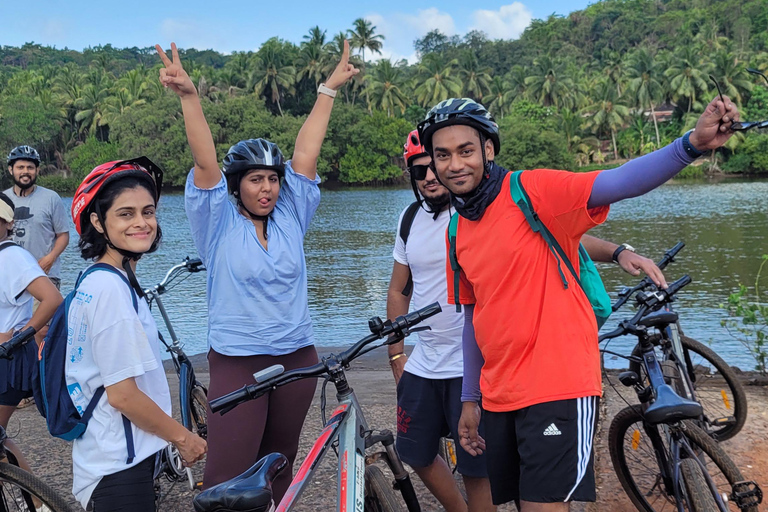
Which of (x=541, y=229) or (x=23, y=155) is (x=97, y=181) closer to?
(x=541, y=229)

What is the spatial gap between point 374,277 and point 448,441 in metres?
14.6

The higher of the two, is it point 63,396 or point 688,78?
point 688,78

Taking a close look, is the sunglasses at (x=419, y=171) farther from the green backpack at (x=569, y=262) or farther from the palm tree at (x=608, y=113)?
the palm tree at (x=608, y=113)

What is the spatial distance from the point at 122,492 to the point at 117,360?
49 centimetres

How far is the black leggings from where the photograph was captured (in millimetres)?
2699

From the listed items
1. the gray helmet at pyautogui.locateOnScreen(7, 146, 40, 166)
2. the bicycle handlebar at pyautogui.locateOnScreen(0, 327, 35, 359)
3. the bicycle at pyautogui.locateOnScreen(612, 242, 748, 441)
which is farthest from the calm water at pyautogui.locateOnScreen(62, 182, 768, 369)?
the bicycle handlebar at pyautogui.locateOnScreen(0, 327, 35, 359)

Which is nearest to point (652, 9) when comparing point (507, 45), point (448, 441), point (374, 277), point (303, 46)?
point (507, 45)

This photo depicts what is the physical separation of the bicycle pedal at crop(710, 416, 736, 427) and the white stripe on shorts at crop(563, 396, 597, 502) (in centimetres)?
281

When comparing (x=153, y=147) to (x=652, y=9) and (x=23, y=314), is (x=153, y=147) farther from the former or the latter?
(x=652, y=9)

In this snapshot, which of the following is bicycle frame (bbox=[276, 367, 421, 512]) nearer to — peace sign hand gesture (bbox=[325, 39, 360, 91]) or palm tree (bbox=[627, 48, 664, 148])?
peace sign hand gesture (bbox=[325, 39, 360, 91])

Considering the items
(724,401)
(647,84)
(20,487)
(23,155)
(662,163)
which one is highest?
(647,84)

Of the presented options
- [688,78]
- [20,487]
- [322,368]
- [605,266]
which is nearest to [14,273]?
[20,487]

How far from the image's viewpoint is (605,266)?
65.3ft

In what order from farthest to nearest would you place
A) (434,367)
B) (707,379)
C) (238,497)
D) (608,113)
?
1. (608,113)
2. (707,379)
3. (434,367)
4. (238,497)
